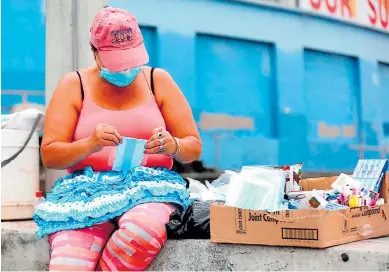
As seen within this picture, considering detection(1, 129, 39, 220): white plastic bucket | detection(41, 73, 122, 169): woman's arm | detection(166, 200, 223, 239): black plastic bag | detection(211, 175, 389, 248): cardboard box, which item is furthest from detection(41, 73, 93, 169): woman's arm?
detection(1, 129, 39, 220): white plastic bucket

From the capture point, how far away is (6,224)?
10.3 ft

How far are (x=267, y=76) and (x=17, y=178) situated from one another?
4681 mm

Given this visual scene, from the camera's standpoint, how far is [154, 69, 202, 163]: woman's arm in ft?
8.04

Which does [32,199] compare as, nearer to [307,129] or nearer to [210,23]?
[210,23]

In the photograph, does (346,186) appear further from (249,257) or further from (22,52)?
(22,52)

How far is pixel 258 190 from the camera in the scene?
230cm

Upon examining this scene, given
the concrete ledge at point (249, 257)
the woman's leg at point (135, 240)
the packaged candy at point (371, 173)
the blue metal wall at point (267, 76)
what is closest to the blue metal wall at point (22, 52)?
the blue metal wall at point (267, 76)

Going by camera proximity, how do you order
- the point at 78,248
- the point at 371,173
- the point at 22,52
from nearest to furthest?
the point at 78,248
the point at 371,173
the point at 22,52

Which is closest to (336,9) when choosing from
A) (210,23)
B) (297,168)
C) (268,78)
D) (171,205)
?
(268,78)

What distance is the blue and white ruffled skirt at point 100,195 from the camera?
7.49 ft

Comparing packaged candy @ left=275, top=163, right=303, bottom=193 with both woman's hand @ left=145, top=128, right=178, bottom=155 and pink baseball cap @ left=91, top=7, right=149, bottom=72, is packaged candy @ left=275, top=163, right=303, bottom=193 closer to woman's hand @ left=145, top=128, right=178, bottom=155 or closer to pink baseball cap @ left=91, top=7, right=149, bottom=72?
woman's hand @ left=145, top=128, right=178, bottom=155

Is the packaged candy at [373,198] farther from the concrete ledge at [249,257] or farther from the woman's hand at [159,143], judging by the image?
the woman's hand at [159,143]

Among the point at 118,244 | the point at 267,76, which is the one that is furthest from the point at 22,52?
the point at 118,244

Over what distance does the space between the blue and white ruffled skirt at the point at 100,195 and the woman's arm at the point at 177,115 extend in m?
0.15
